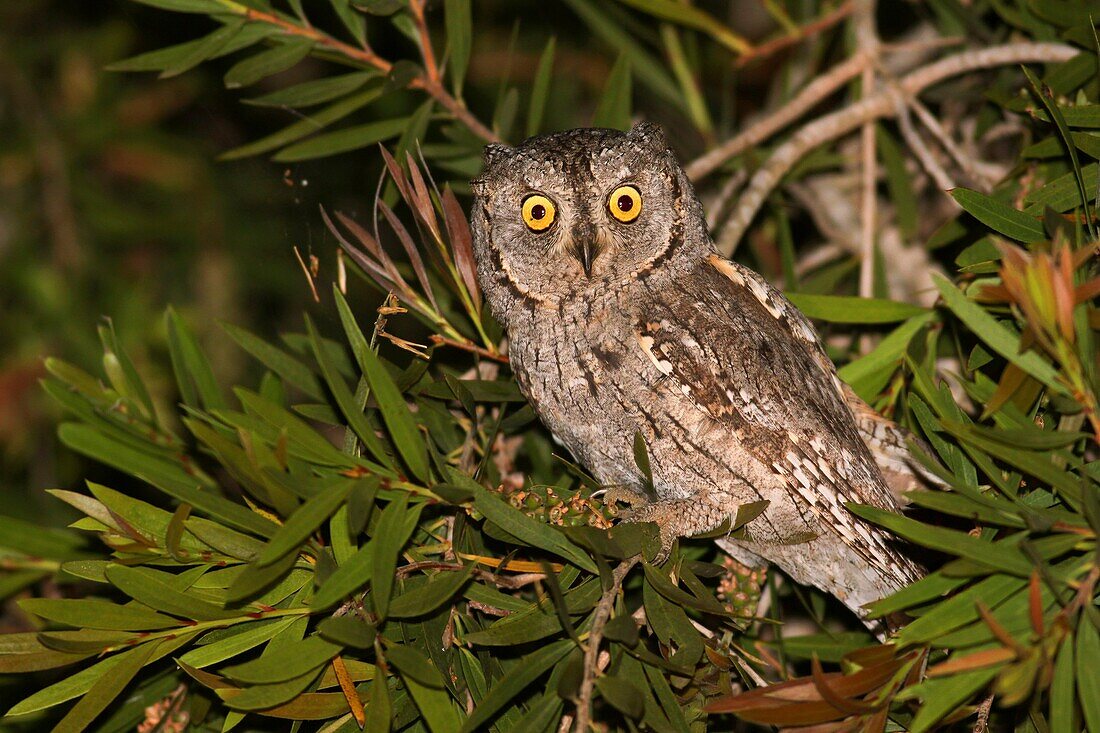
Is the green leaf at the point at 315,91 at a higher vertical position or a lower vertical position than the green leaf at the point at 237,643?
higher

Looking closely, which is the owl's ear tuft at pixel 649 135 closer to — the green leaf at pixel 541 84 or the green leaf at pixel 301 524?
the green leaf at pixel 541 84

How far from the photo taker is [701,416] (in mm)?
1890

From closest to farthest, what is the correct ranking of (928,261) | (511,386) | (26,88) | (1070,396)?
1. (1070,396)
2. (511,386)
3. (928,261)
4. (26,88)

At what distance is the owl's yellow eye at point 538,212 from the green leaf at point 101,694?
1163 mm

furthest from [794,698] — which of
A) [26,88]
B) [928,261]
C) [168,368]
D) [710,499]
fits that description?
[26,88]

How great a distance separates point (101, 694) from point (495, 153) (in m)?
1.34

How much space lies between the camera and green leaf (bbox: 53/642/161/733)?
4.92ft

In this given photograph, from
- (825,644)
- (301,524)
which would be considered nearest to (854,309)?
(825,644)

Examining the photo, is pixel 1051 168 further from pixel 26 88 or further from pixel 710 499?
pixel 26 88

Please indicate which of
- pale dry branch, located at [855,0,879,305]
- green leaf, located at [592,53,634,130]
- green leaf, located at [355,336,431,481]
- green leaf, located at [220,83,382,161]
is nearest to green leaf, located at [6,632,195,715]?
green leaf, located at [355,336,431,481]

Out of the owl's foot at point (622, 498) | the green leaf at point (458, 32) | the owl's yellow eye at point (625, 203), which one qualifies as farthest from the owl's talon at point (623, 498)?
the green leaf at point (458, 32)

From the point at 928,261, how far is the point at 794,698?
5.83 feet

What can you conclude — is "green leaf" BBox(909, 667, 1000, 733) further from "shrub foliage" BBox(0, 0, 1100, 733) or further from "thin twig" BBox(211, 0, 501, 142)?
"thin twig" BBox(211, 0, 501, 142)

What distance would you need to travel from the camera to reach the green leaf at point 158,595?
1458mm
